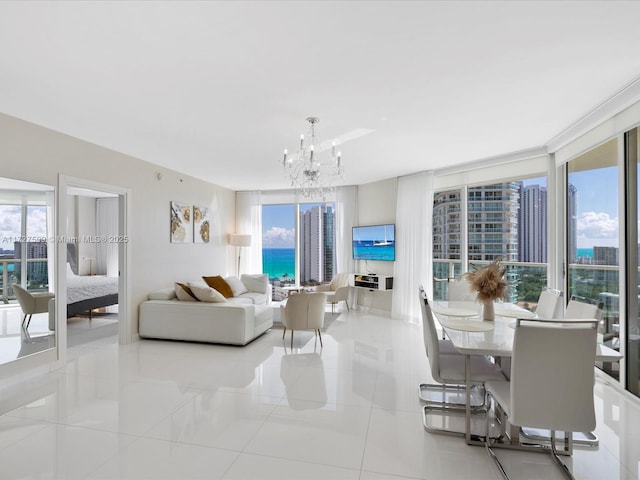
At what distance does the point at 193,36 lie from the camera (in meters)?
2.00

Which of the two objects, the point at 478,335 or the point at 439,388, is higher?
the point at 478,335

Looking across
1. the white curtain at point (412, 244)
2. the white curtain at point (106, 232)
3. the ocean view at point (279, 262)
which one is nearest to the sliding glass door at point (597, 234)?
the white curtain at point (412, 244)

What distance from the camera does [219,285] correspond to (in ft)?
19.8

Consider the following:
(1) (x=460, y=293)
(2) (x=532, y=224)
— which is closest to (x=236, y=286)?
(1) (x=460, y=293)

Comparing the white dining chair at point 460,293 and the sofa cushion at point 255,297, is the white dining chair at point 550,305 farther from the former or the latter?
the sofa cushion at point 255,297

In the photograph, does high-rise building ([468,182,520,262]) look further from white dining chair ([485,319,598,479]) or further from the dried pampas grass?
white dining chair ([485,319,598,479])

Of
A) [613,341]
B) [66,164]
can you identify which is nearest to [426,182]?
[613,341]

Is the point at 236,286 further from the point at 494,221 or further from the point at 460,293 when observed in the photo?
the point at 494,221

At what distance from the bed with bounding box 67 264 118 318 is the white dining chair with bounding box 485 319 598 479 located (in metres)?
5.84

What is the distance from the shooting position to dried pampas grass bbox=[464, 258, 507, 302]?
267 centimetres

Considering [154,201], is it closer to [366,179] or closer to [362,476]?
[366,179]

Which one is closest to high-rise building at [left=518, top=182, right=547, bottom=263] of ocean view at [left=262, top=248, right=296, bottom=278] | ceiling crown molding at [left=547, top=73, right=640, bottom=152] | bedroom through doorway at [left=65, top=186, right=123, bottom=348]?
ceiling crown molding at [left=547, top=73, right=640, bottom=152]

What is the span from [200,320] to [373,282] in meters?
3.19

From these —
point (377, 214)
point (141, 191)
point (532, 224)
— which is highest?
point (141, 191)
